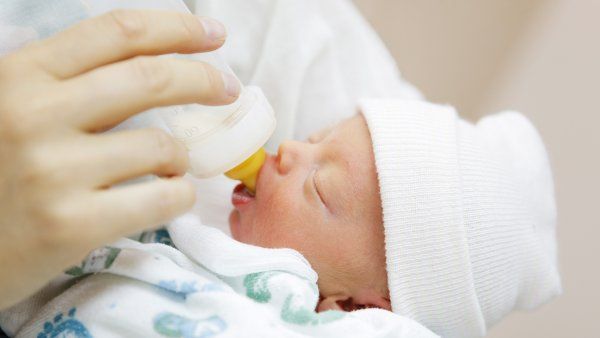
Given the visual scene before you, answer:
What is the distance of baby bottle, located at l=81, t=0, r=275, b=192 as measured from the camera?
2.27 feet

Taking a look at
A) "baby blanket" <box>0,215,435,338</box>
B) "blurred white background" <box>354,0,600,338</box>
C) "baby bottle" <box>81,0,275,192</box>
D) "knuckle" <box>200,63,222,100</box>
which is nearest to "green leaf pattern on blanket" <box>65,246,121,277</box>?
"baby blanket" <box>0,215,435,338</box>

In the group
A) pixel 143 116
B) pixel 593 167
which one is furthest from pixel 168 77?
pixel 593 167

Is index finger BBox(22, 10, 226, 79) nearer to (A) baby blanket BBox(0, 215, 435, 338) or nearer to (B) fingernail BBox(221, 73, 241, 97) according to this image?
(B) fingernail BBox(221, 73, 241, 97)

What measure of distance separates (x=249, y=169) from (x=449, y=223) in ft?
0.92

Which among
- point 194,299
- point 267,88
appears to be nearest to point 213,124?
point 194,299

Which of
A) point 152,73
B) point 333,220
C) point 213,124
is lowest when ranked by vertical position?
point 333,220

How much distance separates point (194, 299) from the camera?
2.22ft

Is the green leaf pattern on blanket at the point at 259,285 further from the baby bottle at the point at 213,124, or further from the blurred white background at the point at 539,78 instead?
the blurred white background at the point at 539,78

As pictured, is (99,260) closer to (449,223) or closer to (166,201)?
(166,201)

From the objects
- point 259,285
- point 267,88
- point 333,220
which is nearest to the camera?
point 259,285

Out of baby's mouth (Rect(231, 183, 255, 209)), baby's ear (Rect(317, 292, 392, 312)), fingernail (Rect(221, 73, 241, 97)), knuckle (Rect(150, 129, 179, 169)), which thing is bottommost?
baby's ear (Rect(317, 292, 392, 312))

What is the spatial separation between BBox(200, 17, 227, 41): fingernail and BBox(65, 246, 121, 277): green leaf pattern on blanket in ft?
0.90

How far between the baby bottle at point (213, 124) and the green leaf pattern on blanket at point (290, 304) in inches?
5.5

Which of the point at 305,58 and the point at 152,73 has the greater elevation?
the point at 152,73
